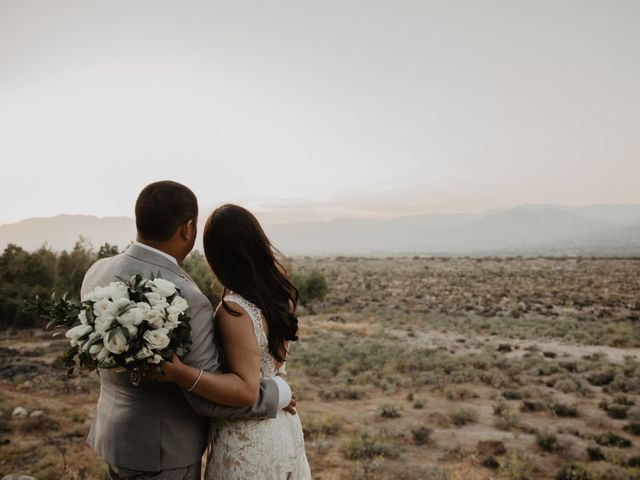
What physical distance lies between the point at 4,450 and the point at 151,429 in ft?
22.5

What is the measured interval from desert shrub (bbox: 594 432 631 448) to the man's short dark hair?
8.84 m

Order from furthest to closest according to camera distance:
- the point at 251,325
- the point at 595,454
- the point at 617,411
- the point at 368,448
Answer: the point at 617,411
the point at 368,448
the point at 595,454
the point at 251,325

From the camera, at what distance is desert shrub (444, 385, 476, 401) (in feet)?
34.2

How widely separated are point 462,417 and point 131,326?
8605 millimetres

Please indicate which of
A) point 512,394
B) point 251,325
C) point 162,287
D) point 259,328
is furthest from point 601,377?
point 162,287

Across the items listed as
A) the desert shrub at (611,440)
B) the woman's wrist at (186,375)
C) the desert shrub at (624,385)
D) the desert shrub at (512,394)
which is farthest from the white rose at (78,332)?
the desert shrub at (624,385)

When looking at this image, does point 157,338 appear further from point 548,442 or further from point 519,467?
point 548,442

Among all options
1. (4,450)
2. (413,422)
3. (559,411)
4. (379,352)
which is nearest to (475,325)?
(379,352)

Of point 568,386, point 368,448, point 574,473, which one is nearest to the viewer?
point 574,473

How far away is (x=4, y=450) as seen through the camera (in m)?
→ 6.94

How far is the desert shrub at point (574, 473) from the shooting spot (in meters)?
6.23

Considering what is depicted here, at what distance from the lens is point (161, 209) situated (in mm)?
2373

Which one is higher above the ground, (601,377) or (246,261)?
(246,261)

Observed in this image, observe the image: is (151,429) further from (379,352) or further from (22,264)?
(22,264)
